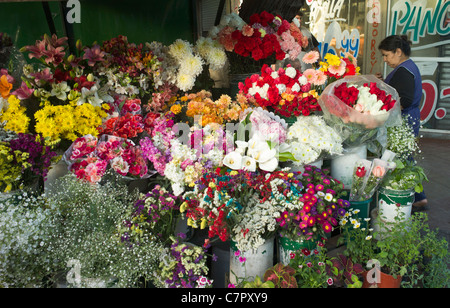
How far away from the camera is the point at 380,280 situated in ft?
5.88

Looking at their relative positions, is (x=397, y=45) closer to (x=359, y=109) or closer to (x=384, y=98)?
(x=384, y=98)

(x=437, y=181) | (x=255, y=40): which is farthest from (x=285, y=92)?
(x=437, y=181)

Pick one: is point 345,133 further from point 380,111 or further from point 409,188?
point 409,188

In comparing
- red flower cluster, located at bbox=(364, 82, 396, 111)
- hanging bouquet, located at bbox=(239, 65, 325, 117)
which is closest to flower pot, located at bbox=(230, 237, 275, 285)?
hanging bouquet, located at bbox=(239, 65, 325, 117)

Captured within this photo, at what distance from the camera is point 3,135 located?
195cm

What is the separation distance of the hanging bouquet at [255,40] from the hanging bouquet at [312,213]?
3.81 feet

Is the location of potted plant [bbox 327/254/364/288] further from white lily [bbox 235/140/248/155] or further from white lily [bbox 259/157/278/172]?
white lily [bbox 235/140/248/155]

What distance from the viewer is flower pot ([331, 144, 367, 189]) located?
2461mm

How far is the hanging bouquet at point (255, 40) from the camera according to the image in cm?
269

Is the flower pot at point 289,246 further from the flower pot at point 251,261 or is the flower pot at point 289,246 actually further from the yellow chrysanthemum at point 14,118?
the yellow chrysanthemum at point 14,118

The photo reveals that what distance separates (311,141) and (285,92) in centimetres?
41

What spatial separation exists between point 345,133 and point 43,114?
1794 millimetres

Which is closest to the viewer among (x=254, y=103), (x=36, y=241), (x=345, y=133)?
(x=36, y=241)

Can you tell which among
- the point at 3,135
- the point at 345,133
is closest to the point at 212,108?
the point at 345,133
